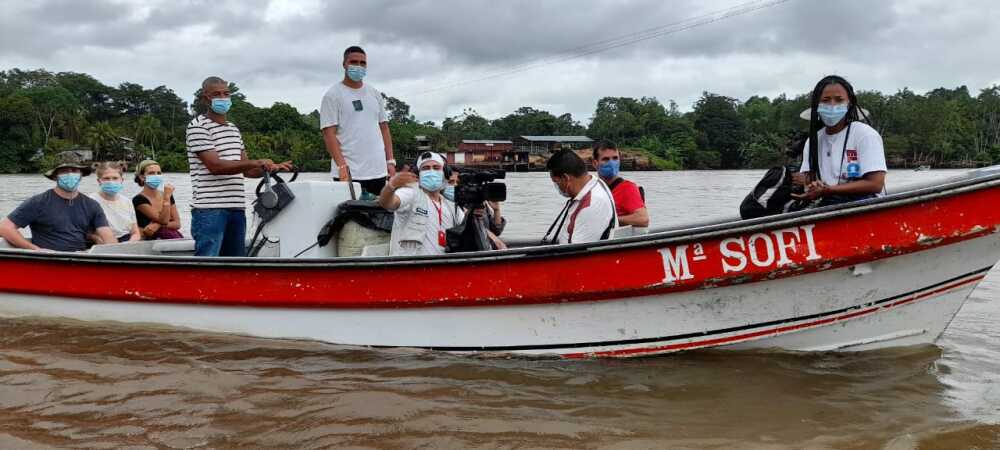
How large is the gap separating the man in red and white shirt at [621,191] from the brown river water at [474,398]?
1283 millimetres

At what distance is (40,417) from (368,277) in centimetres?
189

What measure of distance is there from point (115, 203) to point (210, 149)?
229cm

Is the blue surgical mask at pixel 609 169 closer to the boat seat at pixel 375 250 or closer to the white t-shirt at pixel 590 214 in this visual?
the white t-shirt at pixel 590 214

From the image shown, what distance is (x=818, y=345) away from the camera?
14.6 feet

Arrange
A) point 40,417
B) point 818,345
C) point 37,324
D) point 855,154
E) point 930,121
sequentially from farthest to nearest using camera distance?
point 930,121 < point 37,324 < point 818,345 < point 855,154 < point 40,417

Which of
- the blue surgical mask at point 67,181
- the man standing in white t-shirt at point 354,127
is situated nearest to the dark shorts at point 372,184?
the man standing in white t-shirt at point 354,127

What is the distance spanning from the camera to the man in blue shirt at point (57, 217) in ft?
19.4

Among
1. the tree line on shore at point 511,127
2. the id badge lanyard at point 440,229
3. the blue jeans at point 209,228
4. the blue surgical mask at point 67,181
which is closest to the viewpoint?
the id badge lanyard at point 440,229

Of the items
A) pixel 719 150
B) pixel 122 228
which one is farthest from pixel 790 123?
pixel 122 228

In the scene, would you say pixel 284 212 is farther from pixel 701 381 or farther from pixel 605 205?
pixel 701 381

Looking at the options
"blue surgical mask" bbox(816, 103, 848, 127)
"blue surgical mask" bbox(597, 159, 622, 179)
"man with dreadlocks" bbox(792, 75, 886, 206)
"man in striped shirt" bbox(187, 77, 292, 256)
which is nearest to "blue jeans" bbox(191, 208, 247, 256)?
"man in striped shirt" bbox(187, 77, 292, 256)

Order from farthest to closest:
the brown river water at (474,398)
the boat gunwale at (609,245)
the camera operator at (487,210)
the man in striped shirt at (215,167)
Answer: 1. the man in striped shirt at (215,167)
2. the camera operator at (487,210)
3. the boat gunwale at (609,245)
4. the brown river water at (474,398)

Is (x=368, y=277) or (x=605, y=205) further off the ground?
(x=605, y=205)

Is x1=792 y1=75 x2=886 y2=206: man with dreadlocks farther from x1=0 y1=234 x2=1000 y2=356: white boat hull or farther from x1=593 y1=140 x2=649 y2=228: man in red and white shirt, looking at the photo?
x1=593 y1=140 x2=649 y2=228: man in red and white shirt
